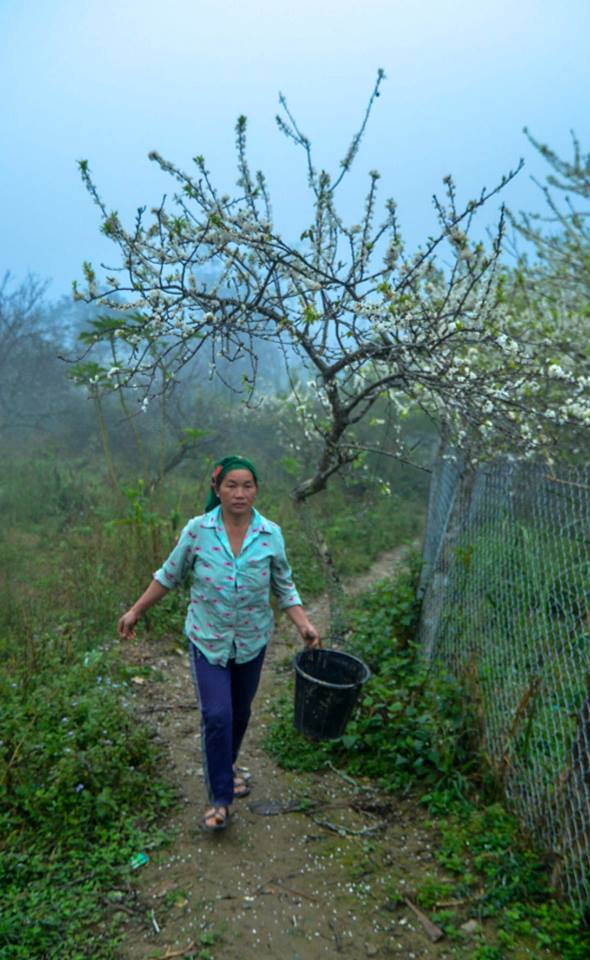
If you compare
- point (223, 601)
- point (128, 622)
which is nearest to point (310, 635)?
point (223, 601)

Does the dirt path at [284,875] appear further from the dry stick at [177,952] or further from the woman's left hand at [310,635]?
the woman's left hand at [310,635]

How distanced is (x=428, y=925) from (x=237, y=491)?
1975mm

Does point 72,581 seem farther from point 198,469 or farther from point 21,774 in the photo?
point 198,469

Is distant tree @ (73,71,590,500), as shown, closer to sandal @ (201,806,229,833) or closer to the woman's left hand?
the woman's left hand

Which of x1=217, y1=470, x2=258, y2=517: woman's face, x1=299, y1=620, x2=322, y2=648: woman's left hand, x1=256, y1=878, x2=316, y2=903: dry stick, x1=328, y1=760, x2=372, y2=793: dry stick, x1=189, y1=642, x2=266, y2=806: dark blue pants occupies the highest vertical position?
x1=217, y1=470, x2=258, y2=517: woman's face

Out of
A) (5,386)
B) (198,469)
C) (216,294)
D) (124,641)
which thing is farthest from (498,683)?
(5,386)

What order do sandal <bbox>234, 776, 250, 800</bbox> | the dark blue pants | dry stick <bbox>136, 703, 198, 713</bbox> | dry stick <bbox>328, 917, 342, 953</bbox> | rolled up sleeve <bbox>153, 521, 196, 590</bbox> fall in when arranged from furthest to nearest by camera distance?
dry stick <bbox>136, 703, 198, 713</bbox>, sandal <bbox>234, 776, 250, 800</bbox>, rolled up sleeve <bbox>153, 521, 196, 590</bbox>, the dark blue pants, dry stick <bbox>328, 917, 342, 953</bbox>

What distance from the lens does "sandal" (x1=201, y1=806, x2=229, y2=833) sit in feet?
11.1

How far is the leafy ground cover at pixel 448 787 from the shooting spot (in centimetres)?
267

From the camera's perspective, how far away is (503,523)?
155 inches

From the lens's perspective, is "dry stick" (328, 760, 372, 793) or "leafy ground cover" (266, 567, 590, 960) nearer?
"leafy ground cover" (266, 567, 590, 960)

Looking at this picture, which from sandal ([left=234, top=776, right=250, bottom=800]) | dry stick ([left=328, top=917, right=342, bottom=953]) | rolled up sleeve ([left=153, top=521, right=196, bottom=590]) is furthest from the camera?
sandal ([left=234, top=776, right=250, bottom=800])

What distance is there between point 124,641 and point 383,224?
→ 12.1 feet

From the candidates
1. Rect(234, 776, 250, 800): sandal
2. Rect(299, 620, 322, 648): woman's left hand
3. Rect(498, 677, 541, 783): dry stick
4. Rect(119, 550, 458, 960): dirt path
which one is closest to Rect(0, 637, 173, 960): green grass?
Rect(119, 550, 458, 960): dirt path
